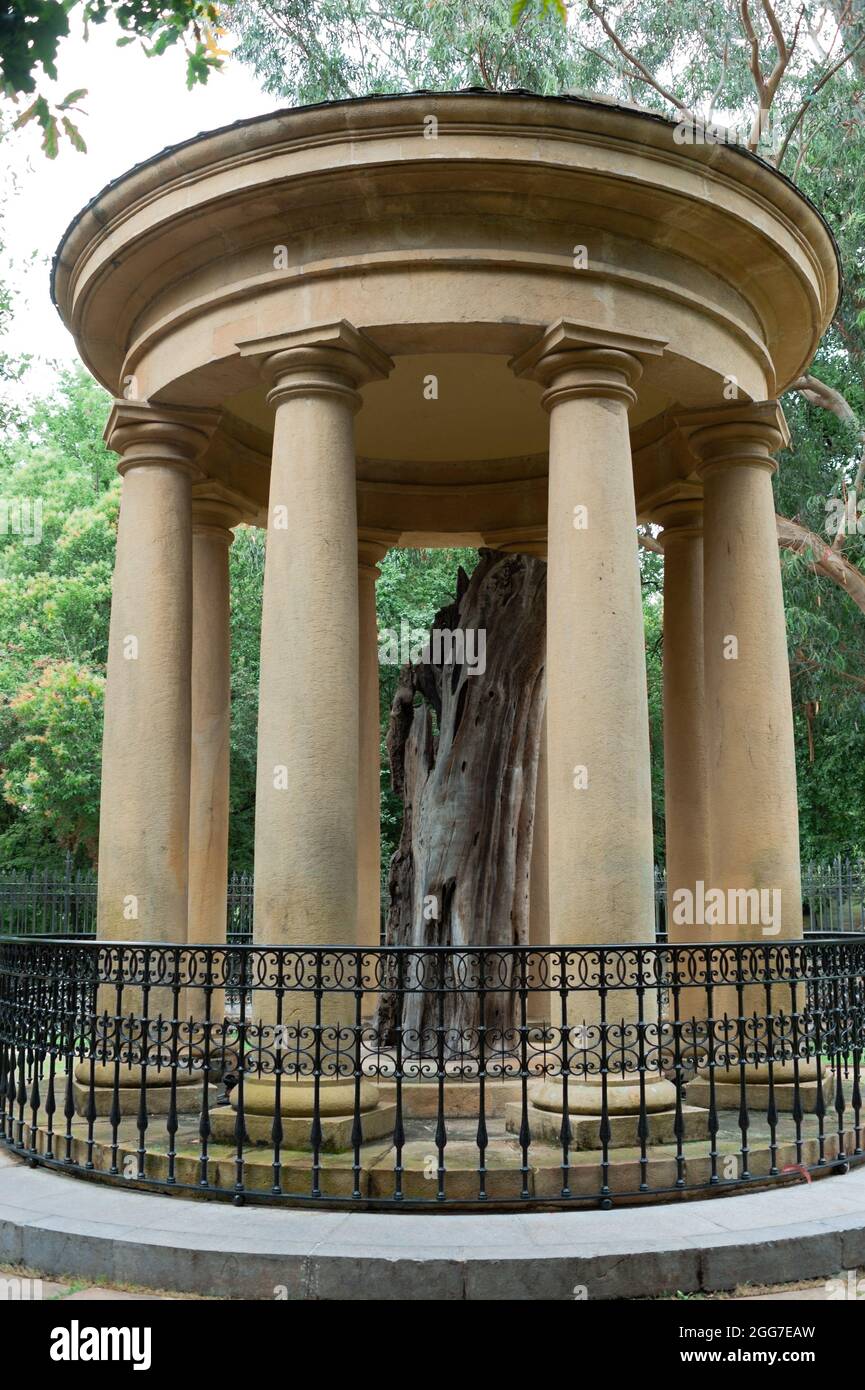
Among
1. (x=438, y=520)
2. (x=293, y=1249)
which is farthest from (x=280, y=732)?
(x=438, y=520)

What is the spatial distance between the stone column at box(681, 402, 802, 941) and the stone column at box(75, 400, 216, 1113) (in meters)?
4.23

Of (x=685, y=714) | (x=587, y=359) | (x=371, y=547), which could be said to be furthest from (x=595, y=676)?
(x=371, y=547)

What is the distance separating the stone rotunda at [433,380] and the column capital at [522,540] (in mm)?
2390

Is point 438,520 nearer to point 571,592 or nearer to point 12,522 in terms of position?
point 571,592

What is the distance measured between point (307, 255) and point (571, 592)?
10.1 ft

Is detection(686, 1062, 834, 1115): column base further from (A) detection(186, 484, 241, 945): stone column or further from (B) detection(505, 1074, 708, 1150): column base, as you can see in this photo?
(A) detection(186, 484, 241, 945): stone column

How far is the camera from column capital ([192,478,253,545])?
11.6m

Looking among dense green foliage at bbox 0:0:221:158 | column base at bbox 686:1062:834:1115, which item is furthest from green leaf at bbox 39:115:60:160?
column base at bbox 686:1062:834:1115

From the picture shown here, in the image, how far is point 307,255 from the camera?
867 centimetres

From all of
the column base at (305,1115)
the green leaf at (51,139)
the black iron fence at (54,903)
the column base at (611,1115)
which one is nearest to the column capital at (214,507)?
the green leaf at (51,139)

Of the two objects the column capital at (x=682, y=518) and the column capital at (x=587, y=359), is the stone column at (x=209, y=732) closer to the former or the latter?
the column capital at (x=587, y=359)

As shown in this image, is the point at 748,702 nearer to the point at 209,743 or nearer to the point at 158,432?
the point at 209,743

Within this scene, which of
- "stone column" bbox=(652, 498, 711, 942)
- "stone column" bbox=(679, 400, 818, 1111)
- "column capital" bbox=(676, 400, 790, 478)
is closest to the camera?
"stone column" bbox=(679, 400, 818, 1111)
